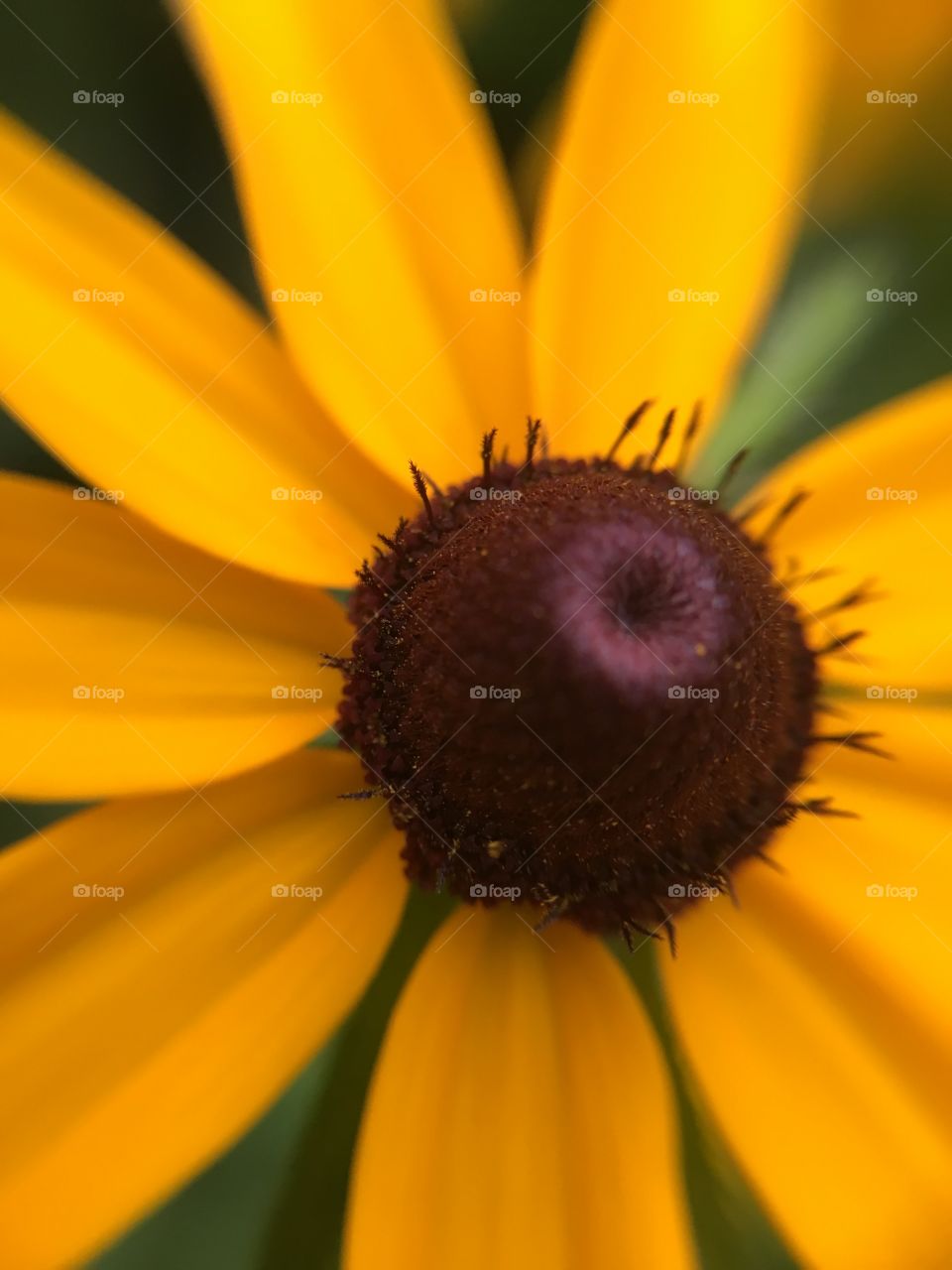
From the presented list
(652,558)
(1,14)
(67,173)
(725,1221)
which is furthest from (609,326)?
(725,1221)

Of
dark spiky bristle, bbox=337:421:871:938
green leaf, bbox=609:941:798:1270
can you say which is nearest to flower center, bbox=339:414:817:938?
dark spiky bristle, bbox=337:421:871:938

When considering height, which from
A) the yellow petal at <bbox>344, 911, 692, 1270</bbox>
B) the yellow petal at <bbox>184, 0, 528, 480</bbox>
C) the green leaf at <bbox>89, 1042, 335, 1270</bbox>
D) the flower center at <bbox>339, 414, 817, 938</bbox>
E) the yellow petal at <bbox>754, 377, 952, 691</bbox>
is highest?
the yellow petal at <bbox>184, 0, 528, 480</bbox>

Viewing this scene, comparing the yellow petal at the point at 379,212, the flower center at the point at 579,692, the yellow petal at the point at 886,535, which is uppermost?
the yellow petal at the point at 379,212

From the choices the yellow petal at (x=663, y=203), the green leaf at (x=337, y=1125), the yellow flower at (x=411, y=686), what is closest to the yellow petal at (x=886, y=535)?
the yellow flower at (x=411, y=686)

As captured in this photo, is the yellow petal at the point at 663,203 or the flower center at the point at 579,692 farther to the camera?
the yellow petal at the point at 663,203

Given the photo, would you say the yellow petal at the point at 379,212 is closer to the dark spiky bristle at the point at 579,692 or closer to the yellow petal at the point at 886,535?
the dark spiky bristle at the point at 579,692

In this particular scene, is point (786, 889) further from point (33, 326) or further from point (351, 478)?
point (33, 326)

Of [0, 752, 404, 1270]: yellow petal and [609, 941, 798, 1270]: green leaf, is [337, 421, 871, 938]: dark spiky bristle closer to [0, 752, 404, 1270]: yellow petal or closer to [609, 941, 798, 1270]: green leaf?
[0, 752, 404, 1270]: yellow petal
